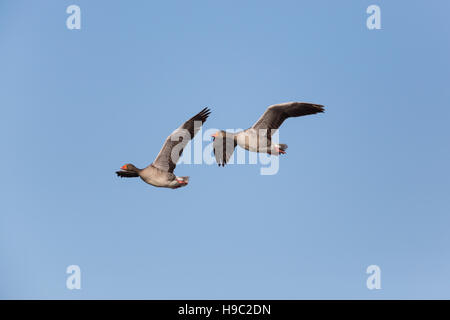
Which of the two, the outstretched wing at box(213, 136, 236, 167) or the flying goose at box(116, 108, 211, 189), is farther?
the outstretched wing at box(213, 136, 236, 167)

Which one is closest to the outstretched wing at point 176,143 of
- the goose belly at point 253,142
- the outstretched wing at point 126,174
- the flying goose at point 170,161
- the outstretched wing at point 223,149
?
the flying goose at point 170,161

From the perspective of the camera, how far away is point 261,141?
21.0 m

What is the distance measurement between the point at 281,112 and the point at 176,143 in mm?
4462

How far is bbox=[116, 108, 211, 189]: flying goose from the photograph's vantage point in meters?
19.7

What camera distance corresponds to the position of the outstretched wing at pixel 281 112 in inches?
806

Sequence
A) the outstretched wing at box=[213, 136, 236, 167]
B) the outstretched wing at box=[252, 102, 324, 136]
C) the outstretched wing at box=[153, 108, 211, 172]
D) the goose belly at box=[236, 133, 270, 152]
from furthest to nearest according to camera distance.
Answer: the outstretched wing at box=[213, 136, 236, 167] < the goose belly at box=[236, 133, 270, 152] < the outstretched wing at box=[252, 102, 324, 136] < the outstretched wing at box=[153, 108, 211, 172]

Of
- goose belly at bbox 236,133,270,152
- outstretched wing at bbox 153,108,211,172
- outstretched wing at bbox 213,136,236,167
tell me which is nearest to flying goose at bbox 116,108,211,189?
outstretched wing at bbox 153,108,211,172

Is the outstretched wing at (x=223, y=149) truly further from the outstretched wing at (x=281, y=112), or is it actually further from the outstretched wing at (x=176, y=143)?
the outstretched wing at (x=176, y=143)

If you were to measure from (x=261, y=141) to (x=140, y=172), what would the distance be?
5.05 meters

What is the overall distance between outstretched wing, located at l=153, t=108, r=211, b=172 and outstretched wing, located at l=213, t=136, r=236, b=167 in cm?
220

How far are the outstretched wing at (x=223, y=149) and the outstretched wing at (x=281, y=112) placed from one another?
186 centimetres

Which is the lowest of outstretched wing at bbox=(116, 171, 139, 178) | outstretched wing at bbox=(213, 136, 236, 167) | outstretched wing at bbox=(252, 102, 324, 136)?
outstretched wing at bbox=(116, 171, 139, 178)

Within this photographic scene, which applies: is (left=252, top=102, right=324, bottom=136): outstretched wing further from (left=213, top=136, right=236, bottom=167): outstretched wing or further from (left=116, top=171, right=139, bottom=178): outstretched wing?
(left=116, top=171, right=139, bottom=178): outstretched wing
